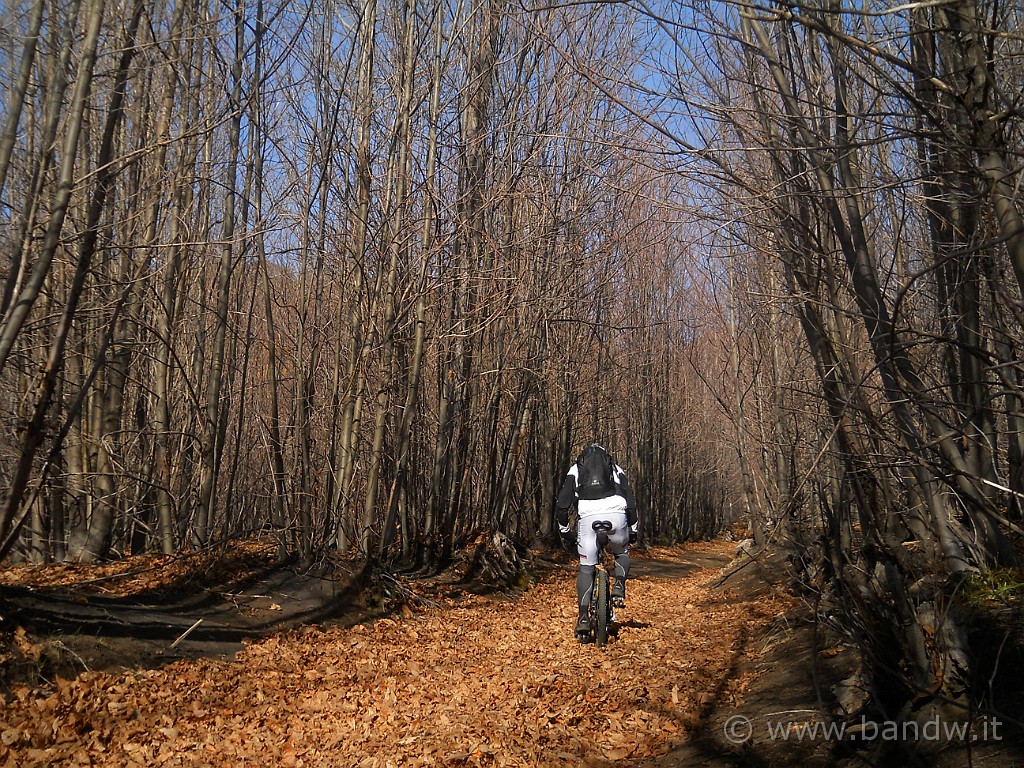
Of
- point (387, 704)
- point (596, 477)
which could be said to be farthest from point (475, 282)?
point (387, 704)

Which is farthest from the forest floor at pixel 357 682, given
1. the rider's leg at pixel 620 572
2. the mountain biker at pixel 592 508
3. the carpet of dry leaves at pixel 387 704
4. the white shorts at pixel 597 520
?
the white shorts at pixel 597 520

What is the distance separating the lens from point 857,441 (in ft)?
18.6

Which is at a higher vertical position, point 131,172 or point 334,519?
point 131,172

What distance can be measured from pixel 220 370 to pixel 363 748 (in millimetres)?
6101

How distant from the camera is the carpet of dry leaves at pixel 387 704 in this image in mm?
4840

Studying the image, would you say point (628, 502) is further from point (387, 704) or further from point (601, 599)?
point (387, 704)

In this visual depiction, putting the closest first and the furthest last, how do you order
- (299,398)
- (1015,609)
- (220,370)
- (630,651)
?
(1015,609)
(630,651)
(299,398)
(220,370)

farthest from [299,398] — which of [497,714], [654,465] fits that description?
[654,465]

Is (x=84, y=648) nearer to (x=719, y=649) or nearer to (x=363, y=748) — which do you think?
(x=363, y=748)

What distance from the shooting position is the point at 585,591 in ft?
25.2

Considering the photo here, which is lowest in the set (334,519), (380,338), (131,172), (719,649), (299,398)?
(719,649)

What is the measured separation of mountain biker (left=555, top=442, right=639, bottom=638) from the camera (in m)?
7.64

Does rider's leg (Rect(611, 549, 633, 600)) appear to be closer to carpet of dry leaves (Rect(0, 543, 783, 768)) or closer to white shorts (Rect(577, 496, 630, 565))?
white shorts (Rect(577, 496, 630, 565))

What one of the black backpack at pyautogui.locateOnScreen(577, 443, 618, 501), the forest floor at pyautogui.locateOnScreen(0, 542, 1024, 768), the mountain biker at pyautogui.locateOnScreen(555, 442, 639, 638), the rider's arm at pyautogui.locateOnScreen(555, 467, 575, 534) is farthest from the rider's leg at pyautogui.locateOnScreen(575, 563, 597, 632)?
the black backpack at pyautogui.locateOnScreen(577, 443, 618, 501)
